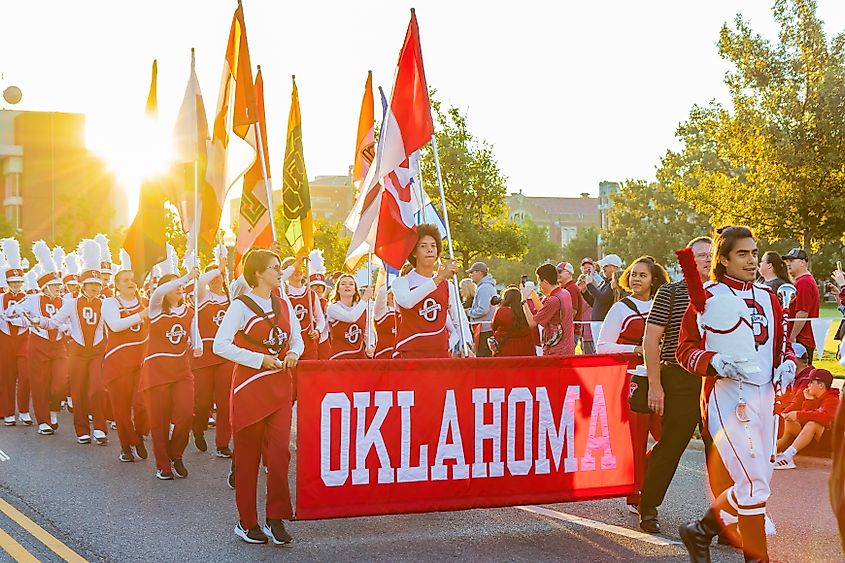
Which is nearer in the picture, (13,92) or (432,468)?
(432,468)

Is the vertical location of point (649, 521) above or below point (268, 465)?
below

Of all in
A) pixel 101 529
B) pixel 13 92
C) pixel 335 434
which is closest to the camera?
pixel 335 434

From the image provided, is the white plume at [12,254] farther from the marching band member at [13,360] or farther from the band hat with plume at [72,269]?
the marching band member at [13,360]

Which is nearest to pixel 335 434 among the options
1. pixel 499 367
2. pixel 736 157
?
pixel 499 367

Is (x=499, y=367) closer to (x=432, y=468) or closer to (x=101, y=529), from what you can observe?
(x=432, y=468)

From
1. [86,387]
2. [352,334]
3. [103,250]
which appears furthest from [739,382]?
[103,250]

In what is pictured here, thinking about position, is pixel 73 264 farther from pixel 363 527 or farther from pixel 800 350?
pixel 800 350

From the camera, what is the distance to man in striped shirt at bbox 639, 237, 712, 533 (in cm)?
689

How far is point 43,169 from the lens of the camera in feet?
285

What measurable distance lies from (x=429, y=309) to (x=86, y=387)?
5.61 metres

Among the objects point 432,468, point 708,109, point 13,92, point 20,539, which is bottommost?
point 20,539

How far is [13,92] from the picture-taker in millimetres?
86875

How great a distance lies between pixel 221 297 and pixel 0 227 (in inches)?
2464

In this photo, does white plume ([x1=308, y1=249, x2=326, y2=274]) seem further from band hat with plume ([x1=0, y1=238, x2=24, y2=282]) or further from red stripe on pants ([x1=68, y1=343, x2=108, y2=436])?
band hat with plume ([x1=0, y1=238, x2=24, y2=282])
